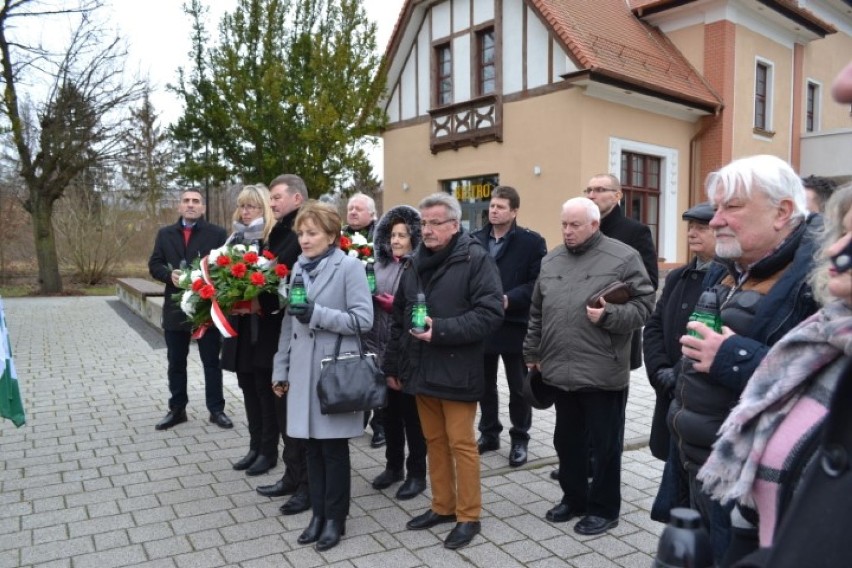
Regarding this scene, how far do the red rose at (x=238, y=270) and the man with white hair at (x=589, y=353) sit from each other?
1927mm

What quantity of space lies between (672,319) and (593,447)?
932mm

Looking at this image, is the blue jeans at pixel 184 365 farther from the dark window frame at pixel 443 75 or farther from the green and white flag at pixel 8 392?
the dark window frame at pixel 443 75

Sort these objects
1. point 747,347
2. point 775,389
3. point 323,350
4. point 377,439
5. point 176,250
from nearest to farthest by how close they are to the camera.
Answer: point 775,389
point 747,347
point 323,350
point 377,439
point 176,250

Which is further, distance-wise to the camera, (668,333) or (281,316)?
(281,316)

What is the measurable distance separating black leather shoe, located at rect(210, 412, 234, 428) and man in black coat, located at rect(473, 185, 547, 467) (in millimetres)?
2334

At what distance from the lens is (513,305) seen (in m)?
5.01

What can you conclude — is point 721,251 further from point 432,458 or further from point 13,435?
point 13,435

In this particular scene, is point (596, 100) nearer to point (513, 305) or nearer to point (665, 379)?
point (513, 305)

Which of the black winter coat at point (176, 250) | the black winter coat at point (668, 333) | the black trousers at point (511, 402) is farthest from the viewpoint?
the black winter coat at point (176, 250)

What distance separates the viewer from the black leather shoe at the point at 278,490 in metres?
4.45

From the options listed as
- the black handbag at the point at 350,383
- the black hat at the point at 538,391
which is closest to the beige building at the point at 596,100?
the black hat at the point at 538,391

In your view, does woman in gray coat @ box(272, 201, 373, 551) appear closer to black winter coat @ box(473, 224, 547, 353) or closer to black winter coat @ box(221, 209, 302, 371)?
black winter coat @ box(221, 209, 302, 371)

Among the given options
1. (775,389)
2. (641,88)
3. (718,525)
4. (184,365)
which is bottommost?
(184,365)

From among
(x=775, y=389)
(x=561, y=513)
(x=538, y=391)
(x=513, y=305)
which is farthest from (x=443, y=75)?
(x=775, y=389)
